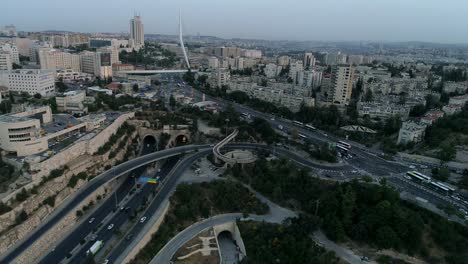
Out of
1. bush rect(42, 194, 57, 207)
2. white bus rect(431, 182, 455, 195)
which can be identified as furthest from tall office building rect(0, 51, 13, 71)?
white bus rect(431, 182, 455, 195)

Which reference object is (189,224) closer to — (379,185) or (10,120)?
(379,185)

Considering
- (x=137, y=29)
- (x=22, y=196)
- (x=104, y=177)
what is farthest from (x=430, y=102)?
(x=137, y=29)

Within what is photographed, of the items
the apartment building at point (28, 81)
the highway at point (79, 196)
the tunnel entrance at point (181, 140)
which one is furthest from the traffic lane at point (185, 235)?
the apartment building at point (28, 81)

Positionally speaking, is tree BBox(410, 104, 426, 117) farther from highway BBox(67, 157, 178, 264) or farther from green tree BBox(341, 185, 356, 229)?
highway BBox(67, 157, 178, 264)

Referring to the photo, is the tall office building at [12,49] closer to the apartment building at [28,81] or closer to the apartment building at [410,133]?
the apartment building at [28,81]

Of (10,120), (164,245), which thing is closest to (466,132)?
(164,245)

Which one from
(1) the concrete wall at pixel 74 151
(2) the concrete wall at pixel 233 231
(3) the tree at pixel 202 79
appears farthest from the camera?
(3) the tree at pixel 202 79

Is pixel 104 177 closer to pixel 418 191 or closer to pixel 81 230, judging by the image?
pixel 81 230
